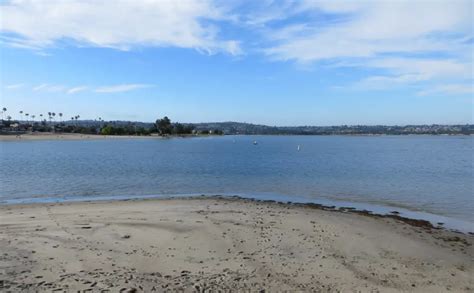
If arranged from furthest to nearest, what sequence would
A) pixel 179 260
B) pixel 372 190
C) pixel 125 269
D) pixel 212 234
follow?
pixel 372 190 → pixel 212 234 → pixel 179 260 → pixel 125 269

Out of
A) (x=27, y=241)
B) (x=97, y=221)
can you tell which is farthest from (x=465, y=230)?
(x=27, y=241)

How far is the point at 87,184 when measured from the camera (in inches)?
1139

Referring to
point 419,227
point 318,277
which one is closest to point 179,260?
point 318,277

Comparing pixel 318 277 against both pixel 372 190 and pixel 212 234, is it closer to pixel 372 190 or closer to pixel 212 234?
pixel 212 234

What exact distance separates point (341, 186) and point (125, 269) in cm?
2288

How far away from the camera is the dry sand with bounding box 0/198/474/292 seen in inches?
346

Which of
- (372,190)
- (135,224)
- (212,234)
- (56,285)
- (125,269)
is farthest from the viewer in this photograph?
(372,190)

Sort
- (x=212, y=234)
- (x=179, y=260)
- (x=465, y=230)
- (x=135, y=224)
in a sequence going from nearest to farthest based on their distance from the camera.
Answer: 1. (x=179, y=260)
2. (x=212, y=234)
3. (x=135, y=224)
4. (x=465, y=230)

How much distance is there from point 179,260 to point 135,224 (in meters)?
4.76

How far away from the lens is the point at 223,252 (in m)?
11.3

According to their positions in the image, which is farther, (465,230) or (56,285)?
(465,230)

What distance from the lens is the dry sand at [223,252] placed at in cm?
880

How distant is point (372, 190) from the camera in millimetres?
27891

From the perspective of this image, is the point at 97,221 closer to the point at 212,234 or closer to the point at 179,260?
the point at 212,234
